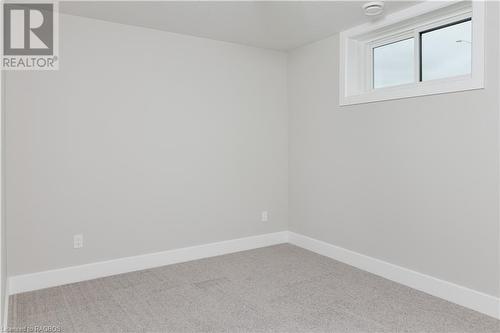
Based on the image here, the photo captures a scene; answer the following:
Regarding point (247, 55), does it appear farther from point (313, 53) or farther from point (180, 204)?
point (180, 204)

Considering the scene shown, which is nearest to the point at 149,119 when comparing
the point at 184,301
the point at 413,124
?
the point at 184,301

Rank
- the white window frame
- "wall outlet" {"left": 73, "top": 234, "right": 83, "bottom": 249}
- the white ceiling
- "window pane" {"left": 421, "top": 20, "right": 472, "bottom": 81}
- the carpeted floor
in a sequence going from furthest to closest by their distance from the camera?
"wall outlet" {"left": 73, "top": 234, "right": 83, "bottom": 249}
the white ceiling
"window pane" {"left": 421, "top": 20, "right": 472, "bottom": 81}
the white window frame
the carpeted floor

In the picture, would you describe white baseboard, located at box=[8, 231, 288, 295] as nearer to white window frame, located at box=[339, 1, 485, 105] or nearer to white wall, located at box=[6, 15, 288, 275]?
white wall, located at box=[6, 15, 288, 275]

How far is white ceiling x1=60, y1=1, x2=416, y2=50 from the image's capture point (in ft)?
9.86

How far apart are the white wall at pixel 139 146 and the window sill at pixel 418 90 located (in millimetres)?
1162

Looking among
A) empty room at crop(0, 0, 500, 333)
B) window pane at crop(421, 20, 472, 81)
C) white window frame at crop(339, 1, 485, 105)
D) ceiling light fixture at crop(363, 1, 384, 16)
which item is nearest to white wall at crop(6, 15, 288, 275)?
empty room at crop(0, 0, 500, 333)

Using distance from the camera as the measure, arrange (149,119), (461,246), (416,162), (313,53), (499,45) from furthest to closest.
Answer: (313,53) < (149,119) < (416,162) < (461,246) < (499,45)

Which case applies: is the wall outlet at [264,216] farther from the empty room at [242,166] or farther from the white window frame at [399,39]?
the white window frame at [399,39]

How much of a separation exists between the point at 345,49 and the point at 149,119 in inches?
79.6

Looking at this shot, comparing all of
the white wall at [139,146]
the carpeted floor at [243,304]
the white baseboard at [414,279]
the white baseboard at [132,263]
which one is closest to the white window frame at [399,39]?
the white wall at [139,146]

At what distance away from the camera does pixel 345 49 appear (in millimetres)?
3619

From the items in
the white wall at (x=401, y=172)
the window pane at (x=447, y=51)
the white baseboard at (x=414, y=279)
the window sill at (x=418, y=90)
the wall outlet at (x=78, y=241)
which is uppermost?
the window pane at (x=447, y=51)

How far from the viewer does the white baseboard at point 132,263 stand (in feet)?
10.0

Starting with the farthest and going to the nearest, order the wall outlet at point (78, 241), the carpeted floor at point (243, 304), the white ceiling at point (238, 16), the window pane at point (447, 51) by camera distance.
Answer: the wall outlet at point (78, 241) < the white ceiling at point (238, 16) < the window pane at point (447, 51) < the carpeted floor at point (243, 304)
